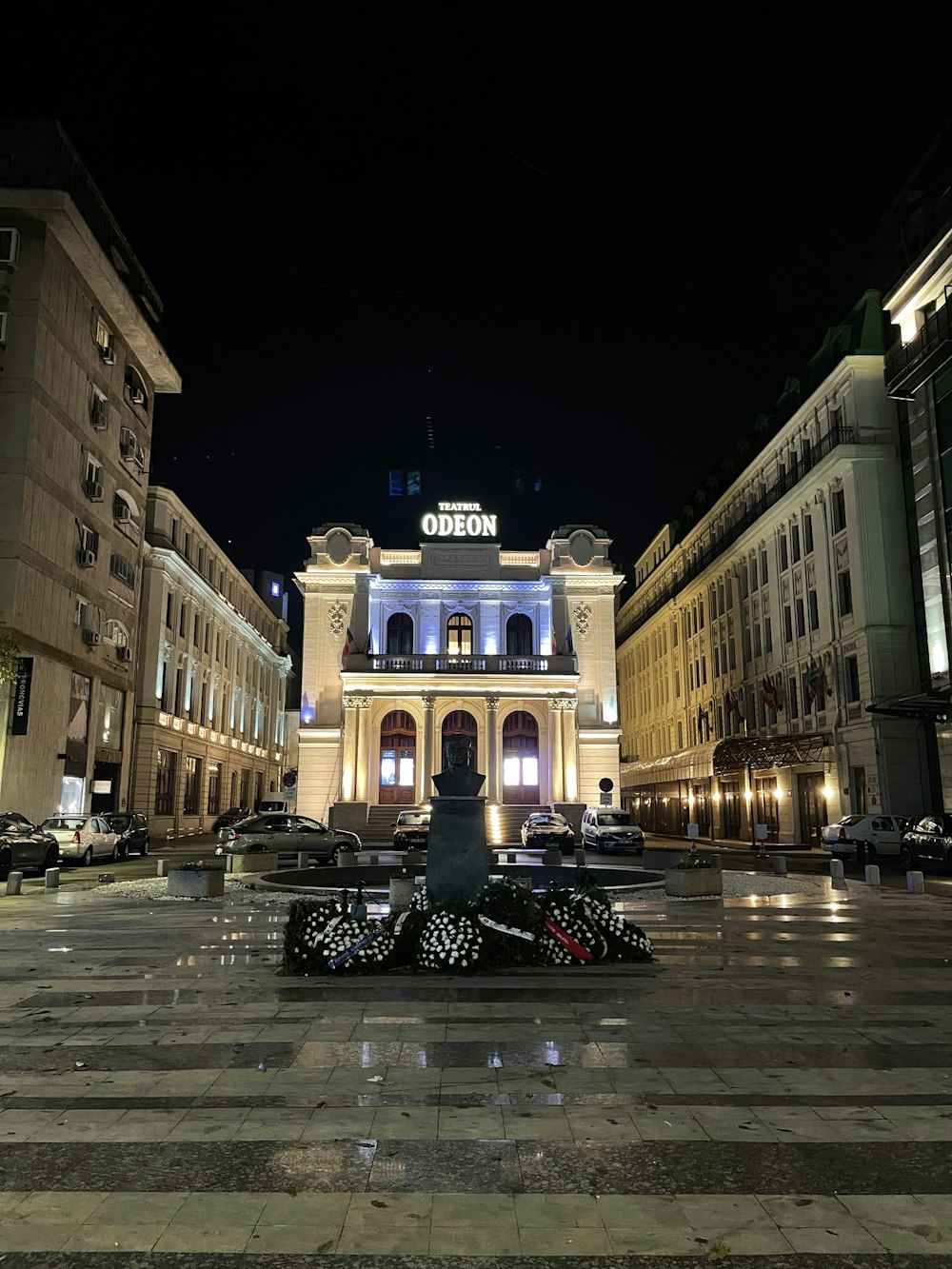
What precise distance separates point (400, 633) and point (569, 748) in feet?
48.9

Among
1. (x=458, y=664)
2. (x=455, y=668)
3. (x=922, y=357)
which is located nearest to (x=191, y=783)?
(x=455, y=668)

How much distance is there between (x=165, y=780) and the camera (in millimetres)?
50750

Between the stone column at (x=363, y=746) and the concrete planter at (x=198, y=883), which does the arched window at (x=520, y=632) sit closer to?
the stone column at (x=363, y=746)

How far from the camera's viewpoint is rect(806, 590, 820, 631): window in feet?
134

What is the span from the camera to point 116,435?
4216cm

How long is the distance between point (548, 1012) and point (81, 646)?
114 ft

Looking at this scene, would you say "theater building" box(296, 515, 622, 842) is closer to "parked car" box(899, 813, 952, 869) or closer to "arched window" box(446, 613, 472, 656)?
"arched window" box(446, 613, 472, 656)

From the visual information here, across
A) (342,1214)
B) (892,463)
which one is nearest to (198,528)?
(892,463)

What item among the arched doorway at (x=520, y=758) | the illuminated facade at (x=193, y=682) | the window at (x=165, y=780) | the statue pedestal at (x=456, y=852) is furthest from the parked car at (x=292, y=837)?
the arched doorway at (x=520, y=758)

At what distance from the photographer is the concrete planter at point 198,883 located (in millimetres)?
18406

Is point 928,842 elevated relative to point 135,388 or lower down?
lower down

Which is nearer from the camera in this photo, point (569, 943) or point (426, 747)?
point (569, 943)

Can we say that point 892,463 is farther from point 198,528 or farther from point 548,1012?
point 198,528

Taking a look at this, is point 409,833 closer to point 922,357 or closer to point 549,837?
point 549,837
